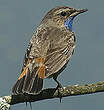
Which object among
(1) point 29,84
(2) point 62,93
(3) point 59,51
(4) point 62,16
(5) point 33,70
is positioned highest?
(4) point 62,16

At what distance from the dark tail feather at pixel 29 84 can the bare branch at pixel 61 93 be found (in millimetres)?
121

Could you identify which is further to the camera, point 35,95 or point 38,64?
point 38,64

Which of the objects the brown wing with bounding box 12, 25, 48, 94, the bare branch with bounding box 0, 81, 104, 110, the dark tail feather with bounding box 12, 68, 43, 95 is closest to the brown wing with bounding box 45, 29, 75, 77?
the brown wing with bounding box 12, 25, 48, 94

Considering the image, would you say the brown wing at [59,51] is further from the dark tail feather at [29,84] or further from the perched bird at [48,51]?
the dark tail feather at [29,84]

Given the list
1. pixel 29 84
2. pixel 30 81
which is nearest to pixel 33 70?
pixel 30 81

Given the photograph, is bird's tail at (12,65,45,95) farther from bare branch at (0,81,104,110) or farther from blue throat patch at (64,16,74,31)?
blue throat patch at (64,16,74,31)

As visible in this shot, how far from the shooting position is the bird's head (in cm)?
1062

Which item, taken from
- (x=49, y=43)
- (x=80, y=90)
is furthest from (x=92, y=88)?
(x=49, y=43)

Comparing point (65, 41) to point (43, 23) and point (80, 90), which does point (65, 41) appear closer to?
point (43, 23)

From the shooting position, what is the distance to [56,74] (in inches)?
361

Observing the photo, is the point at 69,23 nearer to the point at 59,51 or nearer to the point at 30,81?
the point at 59,51

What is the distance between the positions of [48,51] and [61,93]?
1.70 metres

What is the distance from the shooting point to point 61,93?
A: 758cm

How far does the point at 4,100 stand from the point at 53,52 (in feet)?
8.32
